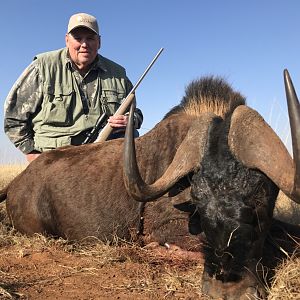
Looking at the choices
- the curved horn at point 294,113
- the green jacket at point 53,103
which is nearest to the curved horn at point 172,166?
the curved horn at point 294,113

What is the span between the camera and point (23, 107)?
24.0 feet

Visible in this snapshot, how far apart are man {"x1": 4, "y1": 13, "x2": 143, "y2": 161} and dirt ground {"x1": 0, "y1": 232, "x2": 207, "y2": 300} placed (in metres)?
2.57

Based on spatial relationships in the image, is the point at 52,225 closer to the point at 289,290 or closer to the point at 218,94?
the point at 218,94

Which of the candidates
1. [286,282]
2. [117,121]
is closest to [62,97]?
[117,121]

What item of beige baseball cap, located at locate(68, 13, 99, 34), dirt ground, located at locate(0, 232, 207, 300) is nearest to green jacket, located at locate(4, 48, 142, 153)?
beige baseball cap, located at locate(68, 13, 99, 34)

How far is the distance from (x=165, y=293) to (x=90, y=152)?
2.41 m

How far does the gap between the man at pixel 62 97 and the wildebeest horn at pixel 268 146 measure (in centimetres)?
356

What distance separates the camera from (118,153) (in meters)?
5.22

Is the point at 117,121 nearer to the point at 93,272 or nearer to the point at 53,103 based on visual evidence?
the point at 53,103

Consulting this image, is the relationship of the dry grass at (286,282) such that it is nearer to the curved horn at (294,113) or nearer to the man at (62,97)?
the curved horn at (294,113)

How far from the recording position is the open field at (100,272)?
3340 millimetres

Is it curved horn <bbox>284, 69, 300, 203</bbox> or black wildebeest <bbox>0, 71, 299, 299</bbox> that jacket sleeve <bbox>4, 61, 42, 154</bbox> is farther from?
curved horn <bbox>284, 69, 300, 203</bbox>

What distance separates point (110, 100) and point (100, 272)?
3.96 metres

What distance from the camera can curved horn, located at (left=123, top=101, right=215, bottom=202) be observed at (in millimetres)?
3364
